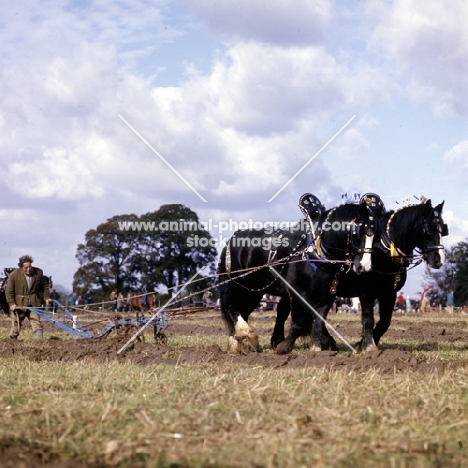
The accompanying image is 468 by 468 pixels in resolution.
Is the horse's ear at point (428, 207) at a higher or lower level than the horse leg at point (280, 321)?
higher

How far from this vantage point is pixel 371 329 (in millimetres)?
13672

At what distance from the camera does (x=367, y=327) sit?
13672 millimetres

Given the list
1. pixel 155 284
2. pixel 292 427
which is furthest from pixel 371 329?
pixel 155 284

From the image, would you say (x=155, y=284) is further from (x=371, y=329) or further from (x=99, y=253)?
(x=371, y=329)

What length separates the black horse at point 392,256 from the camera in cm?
1346

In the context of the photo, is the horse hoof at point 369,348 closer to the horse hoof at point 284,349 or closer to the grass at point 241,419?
the horse hoof at point 284,349

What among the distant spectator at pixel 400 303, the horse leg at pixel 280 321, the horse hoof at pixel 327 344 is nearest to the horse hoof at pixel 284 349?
the horse hoof at pixel 327 344

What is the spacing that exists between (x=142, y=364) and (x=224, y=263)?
4397 millimetres

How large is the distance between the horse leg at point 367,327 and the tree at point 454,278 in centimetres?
5053

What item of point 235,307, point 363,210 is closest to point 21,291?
point 235,307

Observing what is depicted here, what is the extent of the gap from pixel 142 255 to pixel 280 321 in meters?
45.2

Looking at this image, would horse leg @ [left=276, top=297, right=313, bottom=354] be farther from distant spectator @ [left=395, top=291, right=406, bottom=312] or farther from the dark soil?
distant spectator @ [left=395, top=291, right=406, bottom=312]

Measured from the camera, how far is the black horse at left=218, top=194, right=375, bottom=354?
43.2 feet

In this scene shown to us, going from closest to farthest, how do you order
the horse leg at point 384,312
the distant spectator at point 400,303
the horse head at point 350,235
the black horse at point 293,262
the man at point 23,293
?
the horse head at point 350,235, the black horse at point 293,262, the horse leg at point 384,312, the man at point 23,293, the distant spectator at point 400,303
